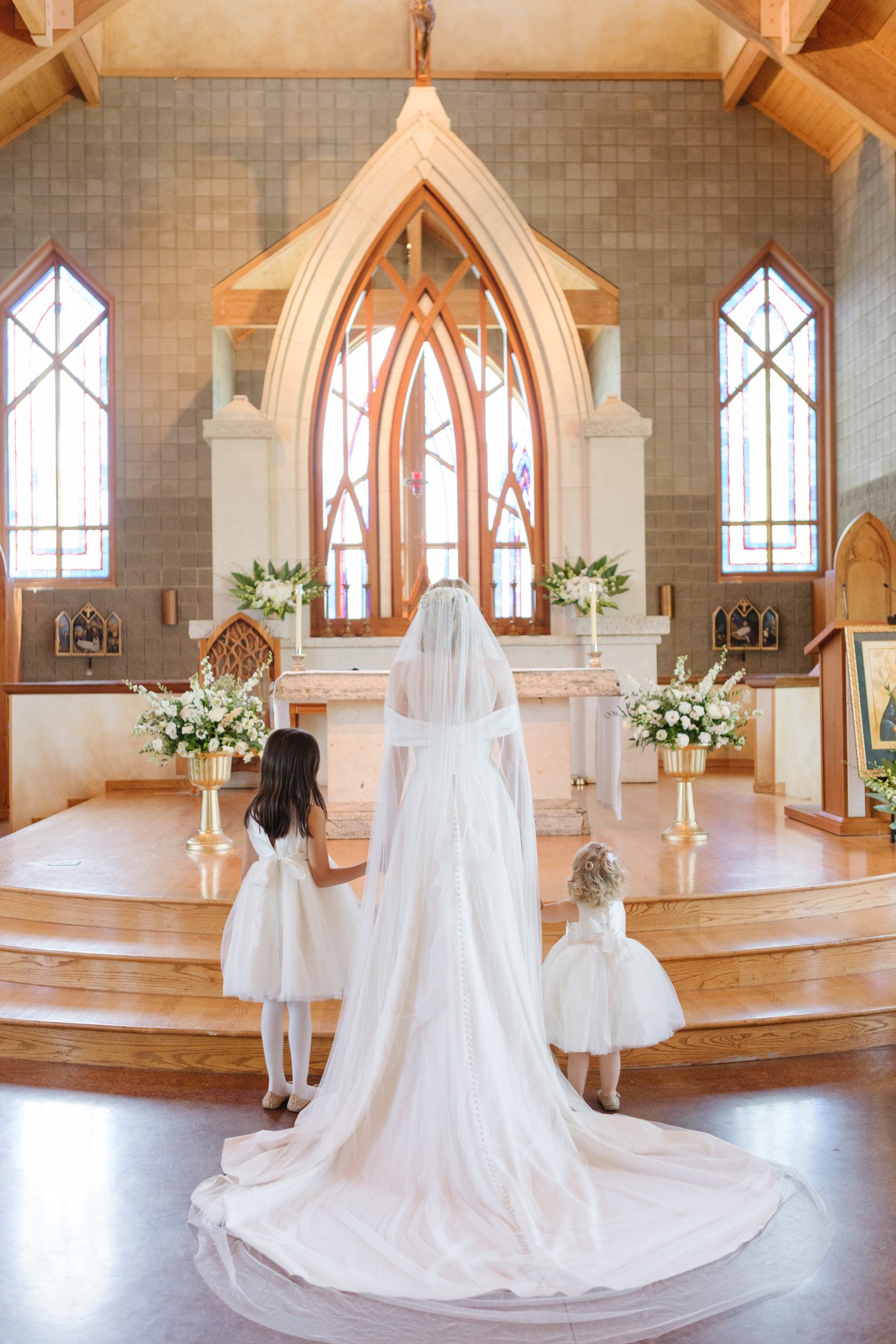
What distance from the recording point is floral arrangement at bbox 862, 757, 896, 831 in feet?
17.5

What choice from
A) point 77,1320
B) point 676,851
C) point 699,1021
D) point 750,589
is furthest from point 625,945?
point 750,589

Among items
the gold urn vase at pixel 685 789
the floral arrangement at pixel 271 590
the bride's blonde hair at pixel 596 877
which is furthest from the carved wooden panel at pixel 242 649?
the bride's blonde hair at pixel 596 877

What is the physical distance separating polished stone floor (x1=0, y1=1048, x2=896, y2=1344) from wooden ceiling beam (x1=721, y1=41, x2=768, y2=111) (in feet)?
33.0

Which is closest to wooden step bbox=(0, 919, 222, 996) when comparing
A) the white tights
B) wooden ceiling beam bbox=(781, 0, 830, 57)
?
the white tights

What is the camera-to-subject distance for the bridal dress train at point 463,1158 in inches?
94.6

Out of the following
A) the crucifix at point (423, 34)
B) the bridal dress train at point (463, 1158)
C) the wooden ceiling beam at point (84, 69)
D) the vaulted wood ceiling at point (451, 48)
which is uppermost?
the vaulted wood ceiling at point (451, 48)

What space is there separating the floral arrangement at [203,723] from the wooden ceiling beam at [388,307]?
5.40 m

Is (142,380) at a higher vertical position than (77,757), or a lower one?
higher

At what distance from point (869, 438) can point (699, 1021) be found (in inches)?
347

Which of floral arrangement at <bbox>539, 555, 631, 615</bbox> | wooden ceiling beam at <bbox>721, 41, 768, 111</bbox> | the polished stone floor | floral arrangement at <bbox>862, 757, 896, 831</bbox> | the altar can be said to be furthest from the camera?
wooden ceiling beam at <bbox>721, 41, 768, 111</bbox>

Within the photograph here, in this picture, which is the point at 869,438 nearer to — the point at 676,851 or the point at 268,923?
the point at 676,851

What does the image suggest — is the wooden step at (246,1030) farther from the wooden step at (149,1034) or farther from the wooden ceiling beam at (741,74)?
the wooden ceiling beam at (741,74)

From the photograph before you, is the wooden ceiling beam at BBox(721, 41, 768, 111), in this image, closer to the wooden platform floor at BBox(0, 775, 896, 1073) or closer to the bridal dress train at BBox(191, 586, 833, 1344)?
the wooden platform floor at BBox(0, 775, 896, 1073)

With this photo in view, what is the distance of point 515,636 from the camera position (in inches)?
366
